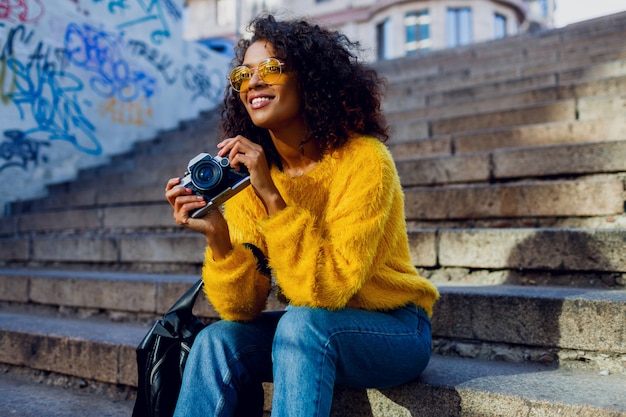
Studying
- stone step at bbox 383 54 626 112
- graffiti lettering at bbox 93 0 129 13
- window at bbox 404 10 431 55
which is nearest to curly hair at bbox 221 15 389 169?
stone step at bbox 383 54 626 112

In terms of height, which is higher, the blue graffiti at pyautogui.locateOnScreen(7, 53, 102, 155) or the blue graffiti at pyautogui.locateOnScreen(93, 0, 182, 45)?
the blue graffiti at pyautogui.locateOnScreen(93, 0, 182, 45)

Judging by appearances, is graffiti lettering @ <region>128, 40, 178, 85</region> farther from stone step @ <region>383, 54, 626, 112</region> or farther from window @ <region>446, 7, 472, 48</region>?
window @ <region>446, 7, 472, 48</region>

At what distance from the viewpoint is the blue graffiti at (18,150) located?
4832mm

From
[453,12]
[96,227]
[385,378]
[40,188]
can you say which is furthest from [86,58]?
[453,12]

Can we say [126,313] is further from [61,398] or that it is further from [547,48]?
[547,48]

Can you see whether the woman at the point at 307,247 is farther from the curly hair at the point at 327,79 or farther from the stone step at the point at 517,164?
the stone step at the point at 517,164

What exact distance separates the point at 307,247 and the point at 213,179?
36cm

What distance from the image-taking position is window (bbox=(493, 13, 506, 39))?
777 inches

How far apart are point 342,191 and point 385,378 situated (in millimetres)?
588

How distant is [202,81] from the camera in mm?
7352

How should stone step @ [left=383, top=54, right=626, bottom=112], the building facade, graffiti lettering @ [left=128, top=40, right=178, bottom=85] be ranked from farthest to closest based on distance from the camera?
the building facade < graffiti lettering @ [left=128, top=40, right=178, bottom=85] < stone step @ [left=383, top=54, right=626, bottom=112]

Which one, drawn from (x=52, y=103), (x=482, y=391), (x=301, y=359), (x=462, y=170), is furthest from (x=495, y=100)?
(x=52, y=103)

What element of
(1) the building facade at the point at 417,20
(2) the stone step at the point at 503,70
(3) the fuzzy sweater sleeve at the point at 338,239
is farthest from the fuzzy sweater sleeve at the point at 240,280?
(1) the building facade at the point at 417,20

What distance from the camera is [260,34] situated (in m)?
1.80
